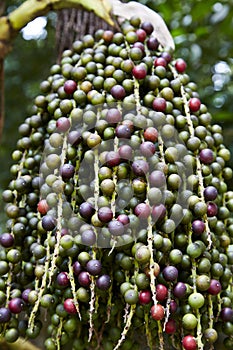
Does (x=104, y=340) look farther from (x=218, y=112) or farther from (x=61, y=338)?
(x=218, y=112)

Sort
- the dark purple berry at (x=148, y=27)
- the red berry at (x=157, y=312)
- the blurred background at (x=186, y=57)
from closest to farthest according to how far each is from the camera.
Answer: the red berry at (x=157, y=312) < the dark purple berry at (x=148, y=27) < the blurred background at (x=186, y=57)

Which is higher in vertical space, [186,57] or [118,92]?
[118,92]

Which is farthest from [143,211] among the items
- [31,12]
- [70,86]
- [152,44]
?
[31,12]

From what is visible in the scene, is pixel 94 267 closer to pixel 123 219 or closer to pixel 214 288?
pixel 123 219

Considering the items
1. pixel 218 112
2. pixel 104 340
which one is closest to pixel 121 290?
pixel 104 340

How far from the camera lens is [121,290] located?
32.9 inches

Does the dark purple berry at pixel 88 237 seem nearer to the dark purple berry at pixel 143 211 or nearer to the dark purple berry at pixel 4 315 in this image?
the dark purple berry at pixel 143 211

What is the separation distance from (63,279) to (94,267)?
71mm

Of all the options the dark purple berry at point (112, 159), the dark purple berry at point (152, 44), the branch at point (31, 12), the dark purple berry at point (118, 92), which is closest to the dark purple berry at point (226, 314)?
the dark purple berry at point (112, 159)

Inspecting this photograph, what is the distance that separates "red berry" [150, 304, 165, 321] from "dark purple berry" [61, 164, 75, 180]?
258 millimetres

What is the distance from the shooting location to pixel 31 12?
115cm

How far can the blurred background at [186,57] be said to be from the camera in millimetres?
1688

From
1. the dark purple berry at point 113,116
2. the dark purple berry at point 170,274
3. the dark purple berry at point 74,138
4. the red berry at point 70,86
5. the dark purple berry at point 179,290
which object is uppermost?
the red berry at point 70,86

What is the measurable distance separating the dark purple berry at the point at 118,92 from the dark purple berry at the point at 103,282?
12.8 inches
